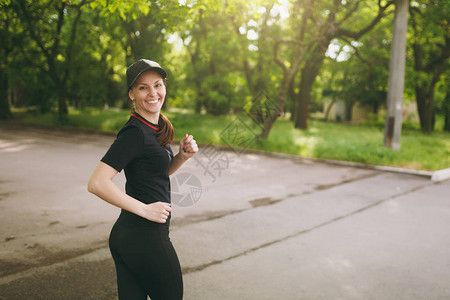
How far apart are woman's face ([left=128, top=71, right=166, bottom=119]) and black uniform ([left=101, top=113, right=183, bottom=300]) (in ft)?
0.20

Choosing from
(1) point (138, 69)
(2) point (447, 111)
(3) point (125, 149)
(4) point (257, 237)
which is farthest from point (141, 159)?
(2) point (447, 111)

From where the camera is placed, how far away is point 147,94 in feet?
7.58

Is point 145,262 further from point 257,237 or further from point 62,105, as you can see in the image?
point 62,105

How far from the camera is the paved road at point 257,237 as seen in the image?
418 centimetres

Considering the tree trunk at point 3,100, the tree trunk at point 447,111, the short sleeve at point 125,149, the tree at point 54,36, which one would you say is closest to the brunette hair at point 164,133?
the short sleeve at point 125,149

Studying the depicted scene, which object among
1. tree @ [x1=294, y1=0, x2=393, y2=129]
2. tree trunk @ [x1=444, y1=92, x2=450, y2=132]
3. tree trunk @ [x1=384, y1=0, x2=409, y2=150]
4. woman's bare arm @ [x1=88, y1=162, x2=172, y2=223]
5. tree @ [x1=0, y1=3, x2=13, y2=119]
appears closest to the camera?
woman's bare arm @ [x1=88, y1=162, x2=172, y2=223]

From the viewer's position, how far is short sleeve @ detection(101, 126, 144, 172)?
2068 mm

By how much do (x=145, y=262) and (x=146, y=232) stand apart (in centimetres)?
16

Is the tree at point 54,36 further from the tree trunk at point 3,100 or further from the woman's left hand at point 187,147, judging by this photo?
the woman's left hand at point 187,147

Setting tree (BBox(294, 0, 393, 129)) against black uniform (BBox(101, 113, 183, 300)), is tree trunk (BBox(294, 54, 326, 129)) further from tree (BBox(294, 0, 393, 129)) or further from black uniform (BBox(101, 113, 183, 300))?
black uniform (BBox(101, 113, 183, 300))

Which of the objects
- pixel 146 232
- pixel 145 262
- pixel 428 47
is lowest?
pixel 145 262

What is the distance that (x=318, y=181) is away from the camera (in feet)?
33.3

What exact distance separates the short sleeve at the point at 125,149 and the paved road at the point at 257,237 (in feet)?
7.61

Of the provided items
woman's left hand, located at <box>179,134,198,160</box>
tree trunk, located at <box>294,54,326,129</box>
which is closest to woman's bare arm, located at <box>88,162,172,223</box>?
woman's left hand, located at <box>179,134,198,160</box>
